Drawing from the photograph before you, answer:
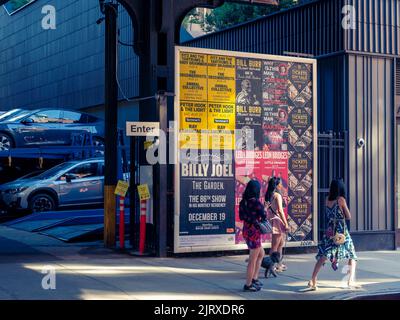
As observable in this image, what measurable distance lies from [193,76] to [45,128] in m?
10.1

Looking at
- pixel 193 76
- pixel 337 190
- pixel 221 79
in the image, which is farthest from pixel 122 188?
pixel 337 190

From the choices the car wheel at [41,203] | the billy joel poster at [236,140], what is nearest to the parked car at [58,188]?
the car wheel at [41,203]

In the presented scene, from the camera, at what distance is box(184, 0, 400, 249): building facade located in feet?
54.0

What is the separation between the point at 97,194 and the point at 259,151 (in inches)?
339

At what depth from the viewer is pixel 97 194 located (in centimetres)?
2259

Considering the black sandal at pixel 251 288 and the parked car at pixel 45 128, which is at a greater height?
the parked car at pixel 45 128

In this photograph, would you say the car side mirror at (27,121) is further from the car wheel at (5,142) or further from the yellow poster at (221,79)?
the yellow poster at (221,79)

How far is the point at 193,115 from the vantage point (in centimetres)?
1457

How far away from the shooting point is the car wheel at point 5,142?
2230 cm

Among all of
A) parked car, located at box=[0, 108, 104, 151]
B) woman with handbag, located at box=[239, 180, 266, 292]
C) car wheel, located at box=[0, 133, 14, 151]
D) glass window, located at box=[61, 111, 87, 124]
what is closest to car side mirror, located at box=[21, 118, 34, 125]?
parked car, located at box=[0, 108, 104, 151]

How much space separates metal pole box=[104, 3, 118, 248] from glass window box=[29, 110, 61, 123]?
819cm

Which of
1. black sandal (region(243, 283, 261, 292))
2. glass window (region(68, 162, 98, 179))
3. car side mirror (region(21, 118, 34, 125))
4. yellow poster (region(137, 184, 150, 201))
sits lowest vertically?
black sandal (region(243, 283, 261, 292))

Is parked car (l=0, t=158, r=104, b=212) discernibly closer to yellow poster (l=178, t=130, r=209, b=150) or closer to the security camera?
yellow poster (l=178, t=130, r=209, b=150)
